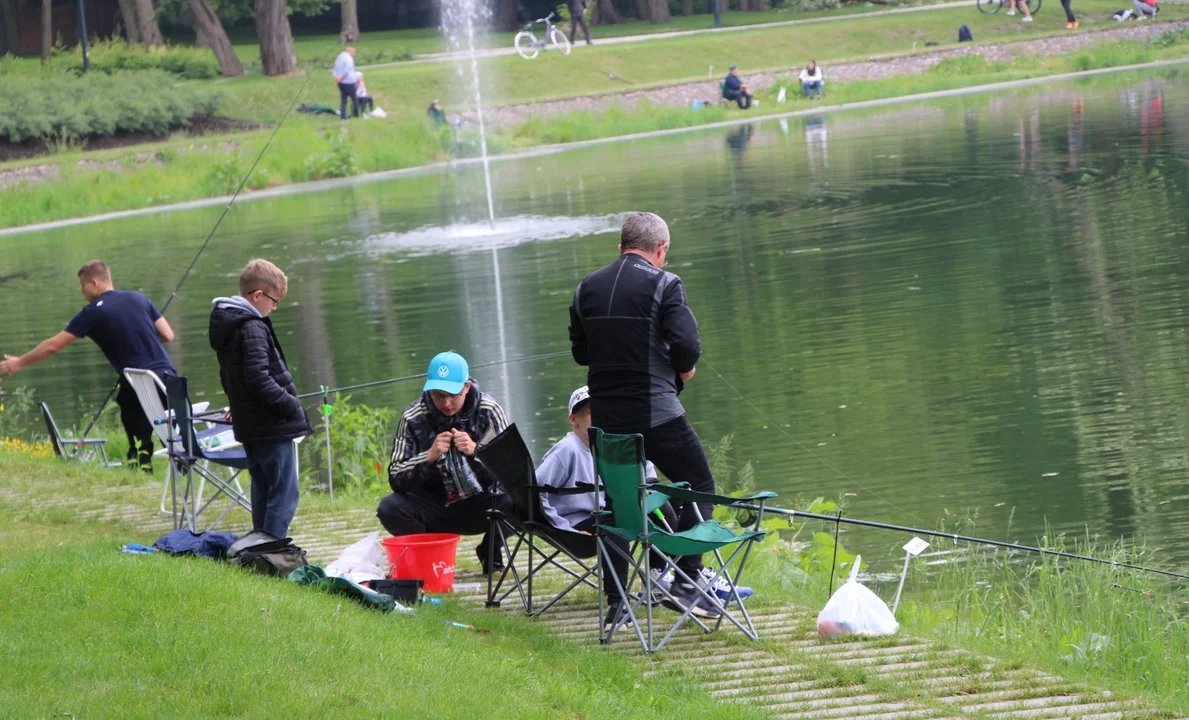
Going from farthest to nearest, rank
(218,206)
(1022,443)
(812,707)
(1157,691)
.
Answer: (218,206) → (1022,443) → (1157,691) → (812,707)

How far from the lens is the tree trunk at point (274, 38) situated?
45.2 metres

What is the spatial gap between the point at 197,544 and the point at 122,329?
11.1ft

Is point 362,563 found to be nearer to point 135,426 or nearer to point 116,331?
point 116,331

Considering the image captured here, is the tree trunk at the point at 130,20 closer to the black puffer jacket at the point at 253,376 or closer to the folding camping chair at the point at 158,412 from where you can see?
the folding camping chair at the point at 158,412

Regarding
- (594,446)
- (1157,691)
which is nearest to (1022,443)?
(1157,691)

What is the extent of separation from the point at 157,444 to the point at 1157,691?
24.4 feet

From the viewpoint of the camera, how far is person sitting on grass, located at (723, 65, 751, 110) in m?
41.3

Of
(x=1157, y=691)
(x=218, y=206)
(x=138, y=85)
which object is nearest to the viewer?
(x=1157, y=691)

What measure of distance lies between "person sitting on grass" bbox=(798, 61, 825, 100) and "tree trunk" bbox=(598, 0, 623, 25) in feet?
67.0

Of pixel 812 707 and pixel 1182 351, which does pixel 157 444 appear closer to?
pixel 812 707

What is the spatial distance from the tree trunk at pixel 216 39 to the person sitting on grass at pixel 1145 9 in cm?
2937

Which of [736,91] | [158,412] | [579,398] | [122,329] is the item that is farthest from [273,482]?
[736,91]

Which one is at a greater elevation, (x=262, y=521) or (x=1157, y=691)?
(x=262, y=521)

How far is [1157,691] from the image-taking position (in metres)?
5.91
